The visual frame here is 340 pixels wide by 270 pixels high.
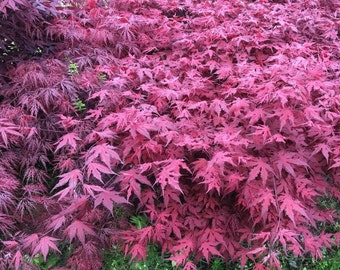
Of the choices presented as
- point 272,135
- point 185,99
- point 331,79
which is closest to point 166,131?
point 185,99

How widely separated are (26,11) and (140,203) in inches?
69.0

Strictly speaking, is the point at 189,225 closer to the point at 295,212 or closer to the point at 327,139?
the point at 295,212

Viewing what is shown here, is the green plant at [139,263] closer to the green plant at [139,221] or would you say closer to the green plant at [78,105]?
the green plant at [139,221]

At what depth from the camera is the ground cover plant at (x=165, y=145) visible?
2.11m

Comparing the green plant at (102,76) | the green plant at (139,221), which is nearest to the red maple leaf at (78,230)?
the green plant at (139,221)

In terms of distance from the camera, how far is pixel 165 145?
7.59 ft

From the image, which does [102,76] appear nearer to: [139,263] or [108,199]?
[108,199]

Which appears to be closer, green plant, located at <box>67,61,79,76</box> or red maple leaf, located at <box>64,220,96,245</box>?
red maple leaf, located at <box>64,220,96,245</box>

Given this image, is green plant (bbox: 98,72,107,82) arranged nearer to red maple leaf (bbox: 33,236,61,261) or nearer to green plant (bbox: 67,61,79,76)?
green plant (bbox: 67,61,79,76)

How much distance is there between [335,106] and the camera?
8.18 ft

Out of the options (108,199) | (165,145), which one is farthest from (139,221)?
(165,145)

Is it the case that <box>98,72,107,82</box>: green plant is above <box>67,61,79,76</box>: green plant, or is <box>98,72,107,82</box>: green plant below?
below

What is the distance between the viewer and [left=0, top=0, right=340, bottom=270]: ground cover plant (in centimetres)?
211

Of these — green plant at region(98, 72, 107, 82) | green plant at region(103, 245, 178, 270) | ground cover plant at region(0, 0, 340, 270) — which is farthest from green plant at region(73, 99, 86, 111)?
green plant at region(103, 245, 178, 270)
